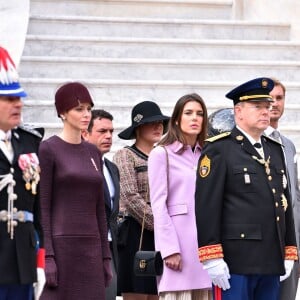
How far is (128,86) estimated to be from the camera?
1235 cm

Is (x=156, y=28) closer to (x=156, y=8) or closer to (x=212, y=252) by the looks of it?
(x=156, y=8)

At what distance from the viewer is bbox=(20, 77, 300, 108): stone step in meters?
12.1

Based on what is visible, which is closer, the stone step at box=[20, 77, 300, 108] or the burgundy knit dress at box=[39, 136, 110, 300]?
the burgundy knit dress at box=[39, 136, 110, 300]

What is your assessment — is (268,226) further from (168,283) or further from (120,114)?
(120,114)

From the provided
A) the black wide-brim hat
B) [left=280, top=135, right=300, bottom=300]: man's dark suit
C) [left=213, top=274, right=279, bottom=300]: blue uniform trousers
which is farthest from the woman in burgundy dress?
the black wide-brim hat

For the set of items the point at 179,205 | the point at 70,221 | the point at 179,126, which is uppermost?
the point at 179,126

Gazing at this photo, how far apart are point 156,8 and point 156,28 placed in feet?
3.72

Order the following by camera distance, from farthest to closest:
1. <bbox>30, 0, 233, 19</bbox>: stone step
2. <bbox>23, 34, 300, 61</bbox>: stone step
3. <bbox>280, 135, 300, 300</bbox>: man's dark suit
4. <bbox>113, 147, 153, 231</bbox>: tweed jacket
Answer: <bbox>30, 0, 233, 19</bbox>: stone step, <bbox>23, 34, 300, 61</bbox>: stone step, <bbox>113, 147, 153, 231</bbox>: tweed jacket, <bbox>280, 135, 300, 300</bbox>: man's dark suit

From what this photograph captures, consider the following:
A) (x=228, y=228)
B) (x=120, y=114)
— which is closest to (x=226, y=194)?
(x=228, y=228)

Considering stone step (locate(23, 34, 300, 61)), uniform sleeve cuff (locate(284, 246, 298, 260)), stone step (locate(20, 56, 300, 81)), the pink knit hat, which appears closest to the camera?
uniform sleeve cuff (locate(284, 246, 298, 260))

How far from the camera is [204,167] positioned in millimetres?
6918

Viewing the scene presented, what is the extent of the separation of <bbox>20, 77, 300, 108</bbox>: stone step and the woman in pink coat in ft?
14.0

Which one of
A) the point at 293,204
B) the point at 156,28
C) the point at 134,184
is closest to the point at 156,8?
the point at 156,28

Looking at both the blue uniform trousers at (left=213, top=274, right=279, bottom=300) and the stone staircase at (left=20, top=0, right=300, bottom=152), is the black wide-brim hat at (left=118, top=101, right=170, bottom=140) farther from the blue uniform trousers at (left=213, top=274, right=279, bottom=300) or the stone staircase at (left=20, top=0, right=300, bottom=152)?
the stone staircase at (left=20, top=0, right=300, bottom=152)
